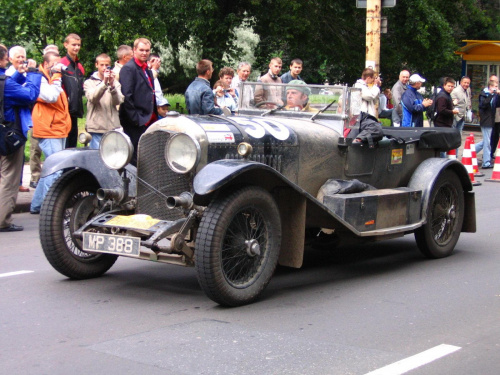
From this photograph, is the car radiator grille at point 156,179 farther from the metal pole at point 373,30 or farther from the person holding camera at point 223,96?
the metal pole at point 373,30

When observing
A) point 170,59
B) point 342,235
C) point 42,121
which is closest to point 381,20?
point 42,121

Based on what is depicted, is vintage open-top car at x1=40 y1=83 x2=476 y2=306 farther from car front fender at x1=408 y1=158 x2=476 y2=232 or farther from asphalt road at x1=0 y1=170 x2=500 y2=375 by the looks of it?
asphalt road at x1=0 y1=170 x2=500 y2=375

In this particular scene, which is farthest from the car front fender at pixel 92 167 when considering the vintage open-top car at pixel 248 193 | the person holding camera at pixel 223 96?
the person holding camera at pixel 223 96

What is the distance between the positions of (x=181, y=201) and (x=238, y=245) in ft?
1.71

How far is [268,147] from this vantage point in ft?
20.4

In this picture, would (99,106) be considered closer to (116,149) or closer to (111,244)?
(116,149)

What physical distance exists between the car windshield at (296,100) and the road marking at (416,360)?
291cm

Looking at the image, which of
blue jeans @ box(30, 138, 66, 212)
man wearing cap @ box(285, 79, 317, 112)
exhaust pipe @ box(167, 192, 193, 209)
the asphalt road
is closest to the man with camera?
blue jeans @ box(30, 138, 66, 212)

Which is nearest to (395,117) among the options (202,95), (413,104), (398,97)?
(398,97)

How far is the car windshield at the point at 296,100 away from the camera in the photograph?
7.16 metres

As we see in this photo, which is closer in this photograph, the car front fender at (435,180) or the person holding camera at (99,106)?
the car front fender at (435,180)

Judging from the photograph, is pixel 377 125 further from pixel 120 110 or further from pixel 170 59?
pixel 170 59

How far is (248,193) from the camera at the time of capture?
18.2 feet

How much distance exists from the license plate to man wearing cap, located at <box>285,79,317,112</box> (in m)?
2.50
